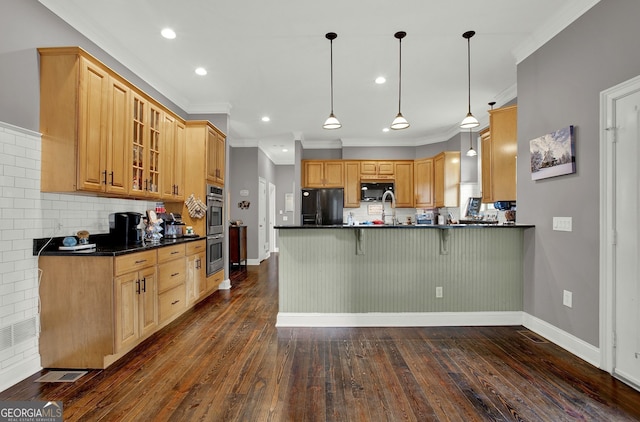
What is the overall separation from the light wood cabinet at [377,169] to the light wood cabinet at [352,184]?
133 mm

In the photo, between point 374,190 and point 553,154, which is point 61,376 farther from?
point 374,190

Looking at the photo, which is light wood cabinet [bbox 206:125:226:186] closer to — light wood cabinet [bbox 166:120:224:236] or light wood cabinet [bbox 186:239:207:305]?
light wood cabinet [bbox 166:120:224:236]

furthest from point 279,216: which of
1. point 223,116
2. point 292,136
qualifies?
point 223,116

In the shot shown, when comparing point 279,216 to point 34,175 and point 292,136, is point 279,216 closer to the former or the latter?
point 292,136

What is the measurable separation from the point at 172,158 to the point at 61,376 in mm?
2540

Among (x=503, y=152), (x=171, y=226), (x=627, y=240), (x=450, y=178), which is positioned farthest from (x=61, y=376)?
(x=450, y=178)

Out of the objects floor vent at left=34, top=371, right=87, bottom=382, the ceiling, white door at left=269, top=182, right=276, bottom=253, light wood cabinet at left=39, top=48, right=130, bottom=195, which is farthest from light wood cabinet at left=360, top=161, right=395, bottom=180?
floor vent at left=34, top=371, right=87, bottom=382

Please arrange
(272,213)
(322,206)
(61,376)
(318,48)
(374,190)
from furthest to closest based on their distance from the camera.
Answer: (272,213), (374,190), (322,206), (318,48), (61,376)

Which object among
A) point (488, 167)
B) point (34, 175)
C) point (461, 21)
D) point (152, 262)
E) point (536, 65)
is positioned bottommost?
point (152, 262)

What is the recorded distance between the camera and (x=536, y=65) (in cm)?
309

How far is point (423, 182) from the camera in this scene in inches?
266

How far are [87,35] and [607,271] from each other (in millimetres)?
4748

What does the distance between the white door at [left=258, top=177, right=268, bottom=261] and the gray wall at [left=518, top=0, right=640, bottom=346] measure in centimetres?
548

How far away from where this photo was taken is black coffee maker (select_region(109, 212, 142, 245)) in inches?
126
